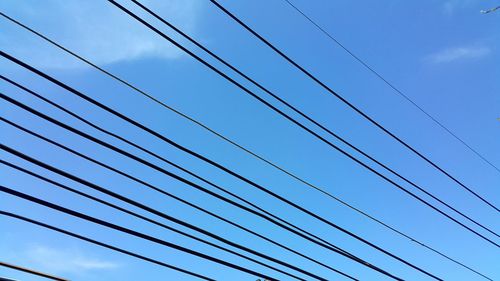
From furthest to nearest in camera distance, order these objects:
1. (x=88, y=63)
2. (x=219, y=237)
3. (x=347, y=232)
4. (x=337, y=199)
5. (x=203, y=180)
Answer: (x=337, y=199) < (x=347, y=232) < (x=203, y=180) < (x=219, y=237) < (x=88, y=63)

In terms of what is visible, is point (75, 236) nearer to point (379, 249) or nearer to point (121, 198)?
point (121, 198)

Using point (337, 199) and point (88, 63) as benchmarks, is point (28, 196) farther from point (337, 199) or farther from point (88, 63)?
Result: point (337, 199)

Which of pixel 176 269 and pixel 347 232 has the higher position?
pixel 347 232

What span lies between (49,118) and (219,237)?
2.83 m

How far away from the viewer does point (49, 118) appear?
14.6ft

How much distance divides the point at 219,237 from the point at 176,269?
0.82 meters

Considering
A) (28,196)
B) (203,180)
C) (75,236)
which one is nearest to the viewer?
(28,196)

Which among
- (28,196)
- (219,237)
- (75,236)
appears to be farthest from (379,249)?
(28,196)

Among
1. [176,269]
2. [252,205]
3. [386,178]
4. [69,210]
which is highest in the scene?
[386,178]

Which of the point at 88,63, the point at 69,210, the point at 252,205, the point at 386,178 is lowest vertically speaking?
the point at 69,210

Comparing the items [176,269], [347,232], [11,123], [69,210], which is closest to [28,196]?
[69,210]

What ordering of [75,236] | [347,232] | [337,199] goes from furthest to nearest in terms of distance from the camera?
[337,199], [347,232], [75,236]

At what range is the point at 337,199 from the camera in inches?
279

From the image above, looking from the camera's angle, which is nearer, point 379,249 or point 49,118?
point 49,118
